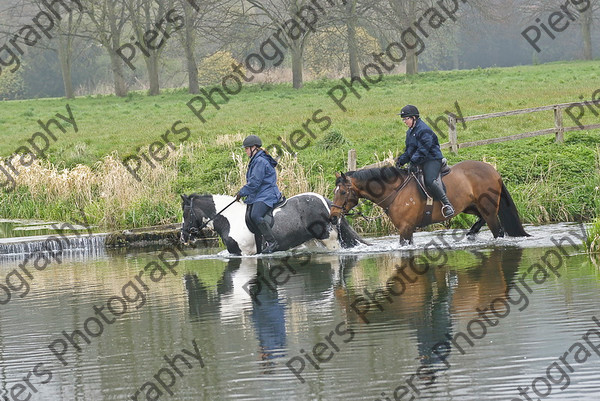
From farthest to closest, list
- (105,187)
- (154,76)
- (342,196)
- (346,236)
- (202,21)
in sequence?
(154,76) → (202,21) → (105,187) → (346,236) → (342,196)

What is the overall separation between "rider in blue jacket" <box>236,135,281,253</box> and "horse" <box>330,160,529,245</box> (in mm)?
1033

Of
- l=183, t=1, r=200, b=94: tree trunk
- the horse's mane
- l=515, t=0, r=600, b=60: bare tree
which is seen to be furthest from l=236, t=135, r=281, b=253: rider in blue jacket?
l=515, t=0, r=600, b=60: bare tree

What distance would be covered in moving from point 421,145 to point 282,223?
2707 millimetres

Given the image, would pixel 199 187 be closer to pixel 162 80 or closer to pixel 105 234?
pixel 105 234

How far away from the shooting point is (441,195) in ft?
51.6

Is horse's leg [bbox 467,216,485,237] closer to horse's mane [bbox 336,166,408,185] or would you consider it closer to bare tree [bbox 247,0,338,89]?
horse's mane [bbox 336,166,408,185]

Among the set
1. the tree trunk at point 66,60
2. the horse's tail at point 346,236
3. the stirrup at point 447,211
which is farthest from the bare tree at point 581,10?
the stirrup at point 447,211

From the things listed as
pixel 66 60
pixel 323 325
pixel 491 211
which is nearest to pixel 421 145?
pixel 491 211

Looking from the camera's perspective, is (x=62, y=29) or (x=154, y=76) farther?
(x=62, y=29)

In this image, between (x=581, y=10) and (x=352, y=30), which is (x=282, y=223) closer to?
(x=352, y=30)

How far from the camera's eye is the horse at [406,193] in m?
15.9

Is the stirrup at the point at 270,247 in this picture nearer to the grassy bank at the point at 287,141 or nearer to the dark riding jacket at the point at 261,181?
the dark riding jacket at the point at 261,181

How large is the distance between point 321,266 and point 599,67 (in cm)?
3703

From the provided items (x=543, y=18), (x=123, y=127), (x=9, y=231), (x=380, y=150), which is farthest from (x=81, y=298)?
(x=543, y=18)
